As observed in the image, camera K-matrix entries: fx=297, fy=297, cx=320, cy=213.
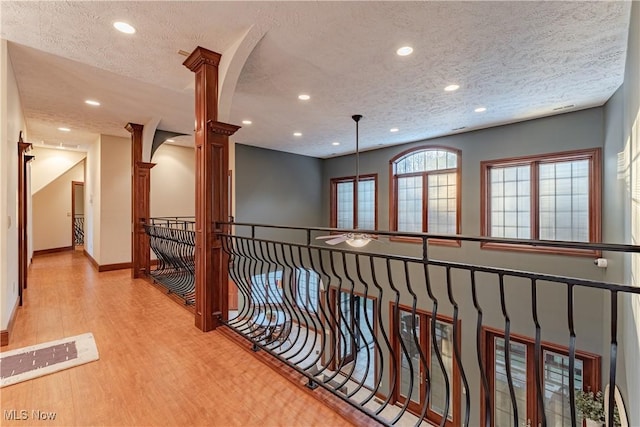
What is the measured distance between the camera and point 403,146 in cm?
673

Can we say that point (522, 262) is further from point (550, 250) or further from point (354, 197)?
point (354, 197)

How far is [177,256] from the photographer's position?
13.8 ft

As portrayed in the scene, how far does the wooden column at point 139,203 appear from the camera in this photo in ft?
16.9

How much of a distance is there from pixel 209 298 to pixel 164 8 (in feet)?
7.91

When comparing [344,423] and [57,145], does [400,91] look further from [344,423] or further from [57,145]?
[57,145]

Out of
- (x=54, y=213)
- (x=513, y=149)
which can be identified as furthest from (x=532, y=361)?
(x=54, y=213)

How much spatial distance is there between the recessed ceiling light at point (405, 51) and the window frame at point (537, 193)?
→ 2.36 meters

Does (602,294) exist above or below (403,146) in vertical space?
below

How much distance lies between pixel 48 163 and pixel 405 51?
8.81m

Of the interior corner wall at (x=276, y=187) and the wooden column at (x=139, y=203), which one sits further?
the interior corner wall at (x=276, y=187)

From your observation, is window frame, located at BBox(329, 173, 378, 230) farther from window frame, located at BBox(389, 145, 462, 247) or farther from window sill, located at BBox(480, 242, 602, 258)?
window sill, located at BBox(480, 242, 602, 258)

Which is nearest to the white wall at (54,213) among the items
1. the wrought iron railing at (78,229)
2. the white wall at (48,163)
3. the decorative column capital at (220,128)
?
the wrought iron railing at (78,229)

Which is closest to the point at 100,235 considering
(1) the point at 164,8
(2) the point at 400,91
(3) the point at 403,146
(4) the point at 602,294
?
(1) the point at 164,8

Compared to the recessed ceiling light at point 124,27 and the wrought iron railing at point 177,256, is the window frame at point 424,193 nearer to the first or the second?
the wrought iron railing at point 177,256
